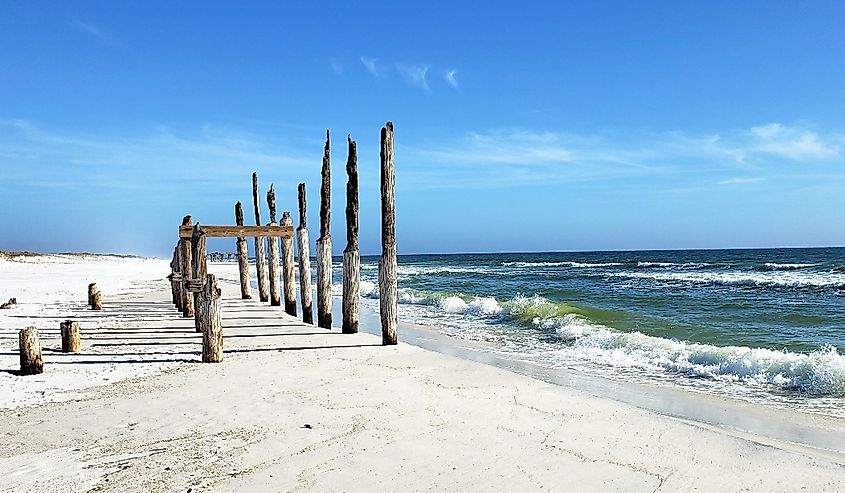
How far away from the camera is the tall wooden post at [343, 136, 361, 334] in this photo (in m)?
11.6

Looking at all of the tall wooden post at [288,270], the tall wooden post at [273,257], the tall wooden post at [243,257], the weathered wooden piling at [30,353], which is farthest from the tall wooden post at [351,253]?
the tall wooden post at [243,257]

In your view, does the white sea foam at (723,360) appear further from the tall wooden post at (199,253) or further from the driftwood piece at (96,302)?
the driftwood piece at (96,302)

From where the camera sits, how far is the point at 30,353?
26.0ft

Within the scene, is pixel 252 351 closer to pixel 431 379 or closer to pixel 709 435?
pixel 431 379

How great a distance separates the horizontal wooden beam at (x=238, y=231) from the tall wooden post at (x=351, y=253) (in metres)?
2.64

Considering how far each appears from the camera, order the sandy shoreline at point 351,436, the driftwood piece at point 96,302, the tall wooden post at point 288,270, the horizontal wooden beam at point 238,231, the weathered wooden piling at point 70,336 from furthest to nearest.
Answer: the driftwood piece at point 96,302 → the tall wooden post at point 288,270 → the horizontal wooden beam at point 238,231 → the weathered wooden piling at point 70,336 → the sandy shoreline at point 351,436

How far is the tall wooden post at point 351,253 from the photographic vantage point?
11641 mm

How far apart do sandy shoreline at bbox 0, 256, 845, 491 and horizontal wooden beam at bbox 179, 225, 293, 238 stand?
3995 millimetres

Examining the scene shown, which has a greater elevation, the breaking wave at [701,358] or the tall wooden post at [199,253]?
the tall wooden post at [199,253]

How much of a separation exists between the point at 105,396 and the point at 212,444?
2.50m

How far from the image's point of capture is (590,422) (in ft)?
19.0

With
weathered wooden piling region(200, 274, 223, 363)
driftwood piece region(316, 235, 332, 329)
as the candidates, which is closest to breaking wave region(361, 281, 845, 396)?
driftwood piece region(316, 235, 332, 329)

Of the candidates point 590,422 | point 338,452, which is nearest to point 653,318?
point 590,422

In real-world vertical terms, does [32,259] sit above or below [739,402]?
above
